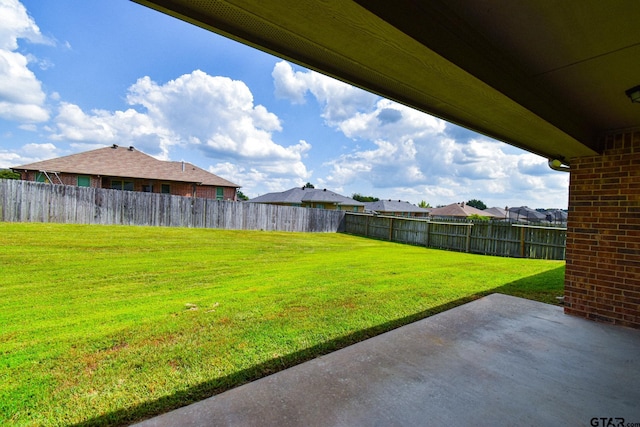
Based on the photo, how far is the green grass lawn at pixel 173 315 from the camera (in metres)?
2.17

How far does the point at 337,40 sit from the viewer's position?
60.7 inches

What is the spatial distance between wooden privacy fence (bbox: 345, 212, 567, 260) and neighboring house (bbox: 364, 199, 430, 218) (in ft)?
72.1

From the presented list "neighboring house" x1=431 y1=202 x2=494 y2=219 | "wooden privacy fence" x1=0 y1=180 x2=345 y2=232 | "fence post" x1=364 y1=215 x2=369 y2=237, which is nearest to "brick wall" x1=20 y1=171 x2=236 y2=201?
"wooden privacy fence" x1=0 y1=180 x2=345 y2=232

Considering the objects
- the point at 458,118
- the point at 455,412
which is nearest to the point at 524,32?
the point at 458,118

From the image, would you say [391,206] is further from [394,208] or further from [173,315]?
[173,315]

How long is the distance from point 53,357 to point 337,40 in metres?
3.62

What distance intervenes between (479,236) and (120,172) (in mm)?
22283

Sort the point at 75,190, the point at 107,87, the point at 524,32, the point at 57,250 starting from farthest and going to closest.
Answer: the point at 75,190, the point at 107,87, the point at 57,250, the point at 524,32

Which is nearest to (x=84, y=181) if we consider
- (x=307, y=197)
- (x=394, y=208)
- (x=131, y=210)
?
(x=131, y=210)

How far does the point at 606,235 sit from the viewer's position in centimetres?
375

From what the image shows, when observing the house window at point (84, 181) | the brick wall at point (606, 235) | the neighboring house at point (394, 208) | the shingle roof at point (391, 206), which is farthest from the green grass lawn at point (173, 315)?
the shingle roof at point (391, 206)

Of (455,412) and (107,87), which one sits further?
(107,87)

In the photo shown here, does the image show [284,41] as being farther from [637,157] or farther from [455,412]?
[637,157]

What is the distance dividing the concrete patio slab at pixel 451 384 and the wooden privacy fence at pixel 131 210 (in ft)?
50.6
